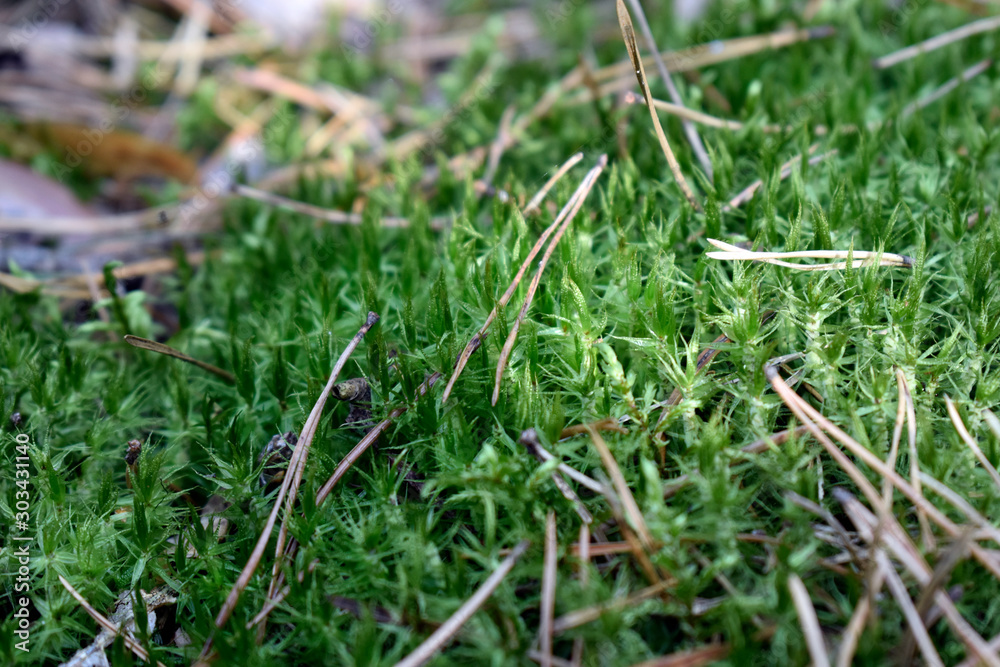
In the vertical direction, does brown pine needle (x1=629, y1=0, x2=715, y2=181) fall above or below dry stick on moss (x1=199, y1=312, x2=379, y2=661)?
above

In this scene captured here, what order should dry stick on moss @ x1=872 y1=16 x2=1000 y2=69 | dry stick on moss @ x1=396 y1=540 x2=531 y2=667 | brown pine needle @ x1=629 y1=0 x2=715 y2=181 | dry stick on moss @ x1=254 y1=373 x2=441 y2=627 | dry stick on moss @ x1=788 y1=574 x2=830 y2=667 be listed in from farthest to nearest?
dry stick on moss @ x1=872 y1=16 x2=1000 y2=69
brown pine needle @ x1=629 y1=0 x2=715 y2=181
dry stick on moss @ x1=254 y1=373 x2=441 y2=627
dry stick on moss @ x1=396 y1=540 x2=531 y2=667
dry stick on moss @ x1=788 y1=574 x2=830 y2=667

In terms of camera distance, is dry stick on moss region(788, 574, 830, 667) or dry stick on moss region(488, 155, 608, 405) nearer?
dry stick on moss region(788, 574, 830, 667)

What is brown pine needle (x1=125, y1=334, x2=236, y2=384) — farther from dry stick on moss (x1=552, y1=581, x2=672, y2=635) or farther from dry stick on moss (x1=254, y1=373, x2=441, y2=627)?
dry stick on moss (x1=552, y1=581, x2=672, y2=635)

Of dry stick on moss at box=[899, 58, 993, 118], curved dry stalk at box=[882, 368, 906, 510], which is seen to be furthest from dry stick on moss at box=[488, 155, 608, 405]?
dry stick on moss at box=[899, 58, 993, 118]

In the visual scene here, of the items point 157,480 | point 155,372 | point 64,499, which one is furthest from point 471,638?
point 155,372

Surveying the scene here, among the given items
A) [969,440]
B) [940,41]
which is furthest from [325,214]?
[940,41]

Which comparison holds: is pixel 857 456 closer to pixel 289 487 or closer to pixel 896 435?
pixel 896 435
